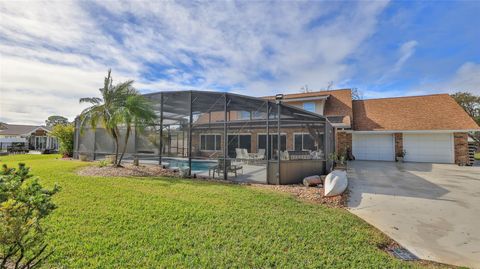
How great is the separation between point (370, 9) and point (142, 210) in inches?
447

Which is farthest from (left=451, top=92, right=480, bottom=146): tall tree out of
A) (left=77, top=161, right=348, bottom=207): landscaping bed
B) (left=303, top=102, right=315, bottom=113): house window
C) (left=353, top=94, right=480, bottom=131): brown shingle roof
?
(left=77, top=161, right=348, bottom=207): landscaping bed

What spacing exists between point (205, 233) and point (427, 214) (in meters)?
5.84

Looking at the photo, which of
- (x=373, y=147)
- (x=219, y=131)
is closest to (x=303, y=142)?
(x=373, y=147)

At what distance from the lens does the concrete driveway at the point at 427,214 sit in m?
4.11

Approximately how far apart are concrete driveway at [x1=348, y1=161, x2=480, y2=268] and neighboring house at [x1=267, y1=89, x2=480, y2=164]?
9.16m

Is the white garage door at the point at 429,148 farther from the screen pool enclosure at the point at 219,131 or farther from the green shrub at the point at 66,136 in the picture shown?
the green shrub at the point at 66,136

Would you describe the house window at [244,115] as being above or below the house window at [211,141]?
above

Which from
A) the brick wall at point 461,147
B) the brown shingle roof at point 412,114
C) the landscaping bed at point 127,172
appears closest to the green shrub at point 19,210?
the landscaping bed at point 127,172

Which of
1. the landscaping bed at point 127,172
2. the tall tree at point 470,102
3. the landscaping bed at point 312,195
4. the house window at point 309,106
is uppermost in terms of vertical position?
the tall tree at point 470,102

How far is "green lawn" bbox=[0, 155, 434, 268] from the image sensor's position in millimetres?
3387

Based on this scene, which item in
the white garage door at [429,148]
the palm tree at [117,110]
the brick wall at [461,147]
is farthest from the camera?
the white garage door at [429,148]

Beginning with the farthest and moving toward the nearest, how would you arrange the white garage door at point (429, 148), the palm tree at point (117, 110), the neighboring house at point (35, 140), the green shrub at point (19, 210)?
the neighboring house at point (35, 140) → the white garage door at point (429, 148) → the palm tree at point (117, 110) → the green shrub at point (19, 210)

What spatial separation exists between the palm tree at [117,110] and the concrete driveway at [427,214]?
10.6m

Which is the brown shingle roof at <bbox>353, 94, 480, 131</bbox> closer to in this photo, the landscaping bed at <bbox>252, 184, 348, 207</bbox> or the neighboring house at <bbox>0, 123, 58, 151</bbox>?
the landscaping bed at <bbox>252, 184, 348, 207</bbox>
